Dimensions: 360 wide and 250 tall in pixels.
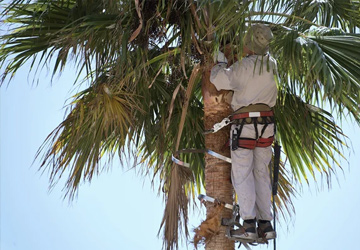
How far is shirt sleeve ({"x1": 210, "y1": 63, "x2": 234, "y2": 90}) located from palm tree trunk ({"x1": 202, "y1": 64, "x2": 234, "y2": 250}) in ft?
0.75

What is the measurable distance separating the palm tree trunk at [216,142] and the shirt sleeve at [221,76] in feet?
0.75

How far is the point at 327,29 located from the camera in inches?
331

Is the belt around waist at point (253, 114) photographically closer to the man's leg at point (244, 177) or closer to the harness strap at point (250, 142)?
the man's leg at point (244, 177)

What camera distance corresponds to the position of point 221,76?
8.62 m

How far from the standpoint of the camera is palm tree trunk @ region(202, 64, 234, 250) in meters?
8.99

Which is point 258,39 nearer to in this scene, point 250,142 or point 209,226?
point 250,142

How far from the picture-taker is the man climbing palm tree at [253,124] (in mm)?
8609

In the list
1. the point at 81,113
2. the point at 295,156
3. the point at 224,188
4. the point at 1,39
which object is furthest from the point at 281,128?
the point at 1,39

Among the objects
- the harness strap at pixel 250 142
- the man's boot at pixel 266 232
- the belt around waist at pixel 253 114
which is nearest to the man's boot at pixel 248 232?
the man's boot at pixel 266 232

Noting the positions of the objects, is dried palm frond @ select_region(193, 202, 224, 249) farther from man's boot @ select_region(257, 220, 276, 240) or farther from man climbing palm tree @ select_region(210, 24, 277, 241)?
man's boot @ select_region(257, 220, 276, 240)

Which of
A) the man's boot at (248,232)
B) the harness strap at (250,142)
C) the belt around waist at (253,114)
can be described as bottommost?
the man's boot at (248,232)

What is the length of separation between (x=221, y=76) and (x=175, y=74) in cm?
114

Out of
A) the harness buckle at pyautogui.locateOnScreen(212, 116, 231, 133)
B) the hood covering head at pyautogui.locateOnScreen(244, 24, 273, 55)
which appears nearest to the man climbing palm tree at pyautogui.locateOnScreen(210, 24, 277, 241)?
the hood covering head at pyautogui.locateOnScreen(244, 24, 273, 55)

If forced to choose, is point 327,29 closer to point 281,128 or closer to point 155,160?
point 281,128
